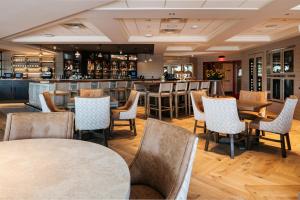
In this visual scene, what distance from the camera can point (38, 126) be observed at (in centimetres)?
197

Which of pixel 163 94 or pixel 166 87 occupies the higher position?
pixel 166 87

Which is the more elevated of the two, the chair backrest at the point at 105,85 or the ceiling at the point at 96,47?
the ceiling at the point at 96,47

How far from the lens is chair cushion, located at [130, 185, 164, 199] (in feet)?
5.21

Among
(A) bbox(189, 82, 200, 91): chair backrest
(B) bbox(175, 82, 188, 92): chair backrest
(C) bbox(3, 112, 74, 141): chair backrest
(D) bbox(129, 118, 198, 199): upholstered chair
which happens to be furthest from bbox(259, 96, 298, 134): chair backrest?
(A) bbox(189, 82, 200, 91): chair backrest

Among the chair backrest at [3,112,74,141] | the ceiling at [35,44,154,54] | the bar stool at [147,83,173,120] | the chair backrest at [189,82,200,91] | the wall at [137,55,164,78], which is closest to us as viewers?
the chair backrest at [3,112,74,141]

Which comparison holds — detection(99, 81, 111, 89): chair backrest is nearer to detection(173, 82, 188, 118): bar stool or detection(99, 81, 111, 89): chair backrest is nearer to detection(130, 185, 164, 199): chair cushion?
detection(173, 82, 188, 118): bar stool

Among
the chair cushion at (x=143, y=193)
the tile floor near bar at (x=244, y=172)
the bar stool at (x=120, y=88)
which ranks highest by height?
the bar stool at (x=120, y=88)

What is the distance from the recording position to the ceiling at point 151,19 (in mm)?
4340

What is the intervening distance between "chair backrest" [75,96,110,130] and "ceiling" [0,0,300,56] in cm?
159

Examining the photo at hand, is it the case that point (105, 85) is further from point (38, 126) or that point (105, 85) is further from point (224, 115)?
point (38, 126)

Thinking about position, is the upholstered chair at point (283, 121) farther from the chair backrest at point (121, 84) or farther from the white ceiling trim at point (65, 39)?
the chair backrest at point (121, 84)

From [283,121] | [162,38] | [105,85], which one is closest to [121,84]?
[105,85]

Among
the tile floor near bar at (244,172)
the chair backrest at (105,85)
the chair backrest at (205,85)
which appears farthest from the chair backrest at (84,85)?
the tile floor near bar at (244,172)

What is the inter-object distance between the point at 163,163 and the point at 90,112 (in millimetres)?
2849
